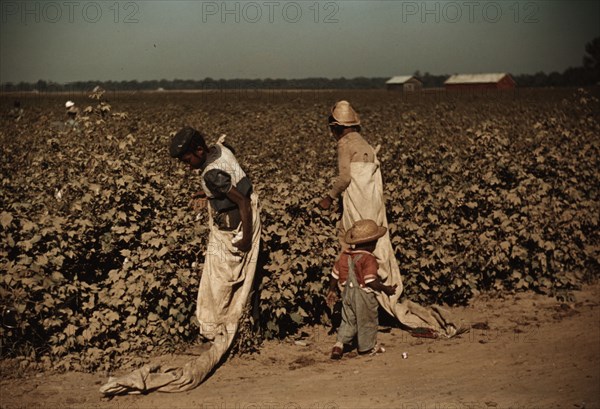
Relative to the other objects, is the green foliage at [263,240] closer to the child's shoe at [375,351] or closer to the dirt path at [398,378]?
the dirt path at [398,378]

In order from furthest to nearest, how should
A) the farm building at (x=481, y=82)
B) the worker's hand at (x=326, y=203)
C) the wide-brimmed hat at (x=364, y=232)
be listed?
1. the farm building at (x=481, y=82)
2. the worker's hand at (x=326, y=203)
3. the wide-brimmed hat at (x=364, y=232)

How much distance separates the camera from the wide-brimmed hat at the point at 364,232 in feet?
15.3

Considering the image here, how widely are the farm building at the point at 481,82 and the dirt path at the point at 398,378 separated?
6825 cm

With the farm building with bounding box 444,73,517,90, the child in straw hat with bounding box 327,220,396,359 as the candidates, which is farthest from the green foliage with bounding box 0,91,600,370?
the farm building with bounding box 444,73,517,90

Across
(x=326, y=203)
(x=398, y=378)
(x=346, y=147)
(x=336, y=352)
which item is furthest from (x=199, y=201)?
(x=398, y=378)

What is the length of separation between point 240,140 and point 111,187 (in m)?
12.3

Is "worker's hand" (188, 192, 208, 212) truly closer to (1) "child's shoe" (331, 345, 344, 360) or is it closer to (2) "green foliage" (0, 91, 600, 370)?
(2) "green foliage" (0, 91, 600, 370)

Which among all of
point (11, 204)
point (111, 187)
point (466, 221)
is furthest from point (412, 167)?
point (11, 204)

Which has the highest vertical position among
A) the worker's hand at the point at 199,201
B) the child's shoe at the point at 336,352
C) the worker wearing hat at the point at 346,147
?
the worker wearing hat at the point at 346,147

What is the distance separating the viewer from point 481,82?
71.9 metres

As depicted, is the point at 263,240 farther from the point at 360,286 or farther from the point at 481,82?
the point at 481,82

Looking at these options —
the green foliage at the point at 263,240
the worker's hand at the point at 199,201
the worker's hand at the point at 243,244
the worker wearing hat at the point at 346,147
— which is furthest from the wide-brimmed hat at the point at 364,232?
the worker's hand at the point at 199,201

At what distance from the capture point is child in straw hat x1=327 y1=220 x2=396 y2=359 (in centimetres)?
468

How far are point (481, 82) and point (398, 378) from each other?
237ft
